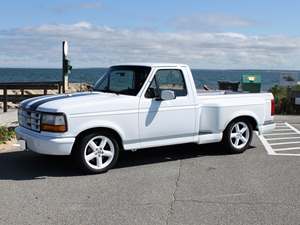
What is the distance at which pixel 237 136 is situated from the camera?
10.1 metres

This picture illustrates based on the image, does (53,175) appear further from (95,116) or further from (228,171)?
(228,171)

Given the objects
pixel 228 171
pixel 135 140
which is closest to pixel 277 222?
pixel 228 171

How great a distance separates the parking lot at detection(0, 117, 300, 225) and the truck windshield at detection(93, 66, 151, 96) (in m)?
1.30

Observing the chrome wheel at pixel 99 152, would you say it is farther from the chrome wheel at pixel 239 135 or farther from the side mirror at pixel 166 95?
the chrome wheel at pixel 239 135

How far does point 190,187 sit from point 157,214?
1388mm

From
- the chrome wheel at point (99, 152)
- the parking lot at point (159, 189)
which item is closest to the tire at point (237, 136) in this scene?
the parking lot at point (159, 189)

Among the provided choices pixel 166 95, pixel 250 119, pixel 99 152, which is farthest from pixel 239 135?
pixel 99 152

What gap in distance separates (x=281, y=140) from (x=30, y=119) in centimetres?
634

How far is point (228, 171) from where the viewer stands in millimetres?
8516

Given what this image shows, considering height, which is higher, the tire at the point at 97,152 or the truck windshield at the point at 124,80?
the truck windshield at the point at 124,80

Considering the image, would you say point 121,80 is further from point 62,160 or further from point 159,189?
point 159,189

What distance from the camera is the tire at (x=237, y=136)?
993 centimetres

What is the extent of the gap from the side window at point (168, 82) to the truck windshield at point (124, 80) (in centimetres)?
18

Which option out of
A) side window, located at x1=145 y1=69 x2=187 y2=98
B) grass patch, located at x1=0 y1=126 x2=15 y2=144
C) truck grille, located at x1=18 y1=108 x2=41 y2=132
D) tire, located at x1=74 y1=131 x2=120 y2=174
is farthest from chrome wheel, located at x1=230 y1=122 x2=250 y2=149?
grass patch, located at x1=0 y1=126 x2=15 y2=144
